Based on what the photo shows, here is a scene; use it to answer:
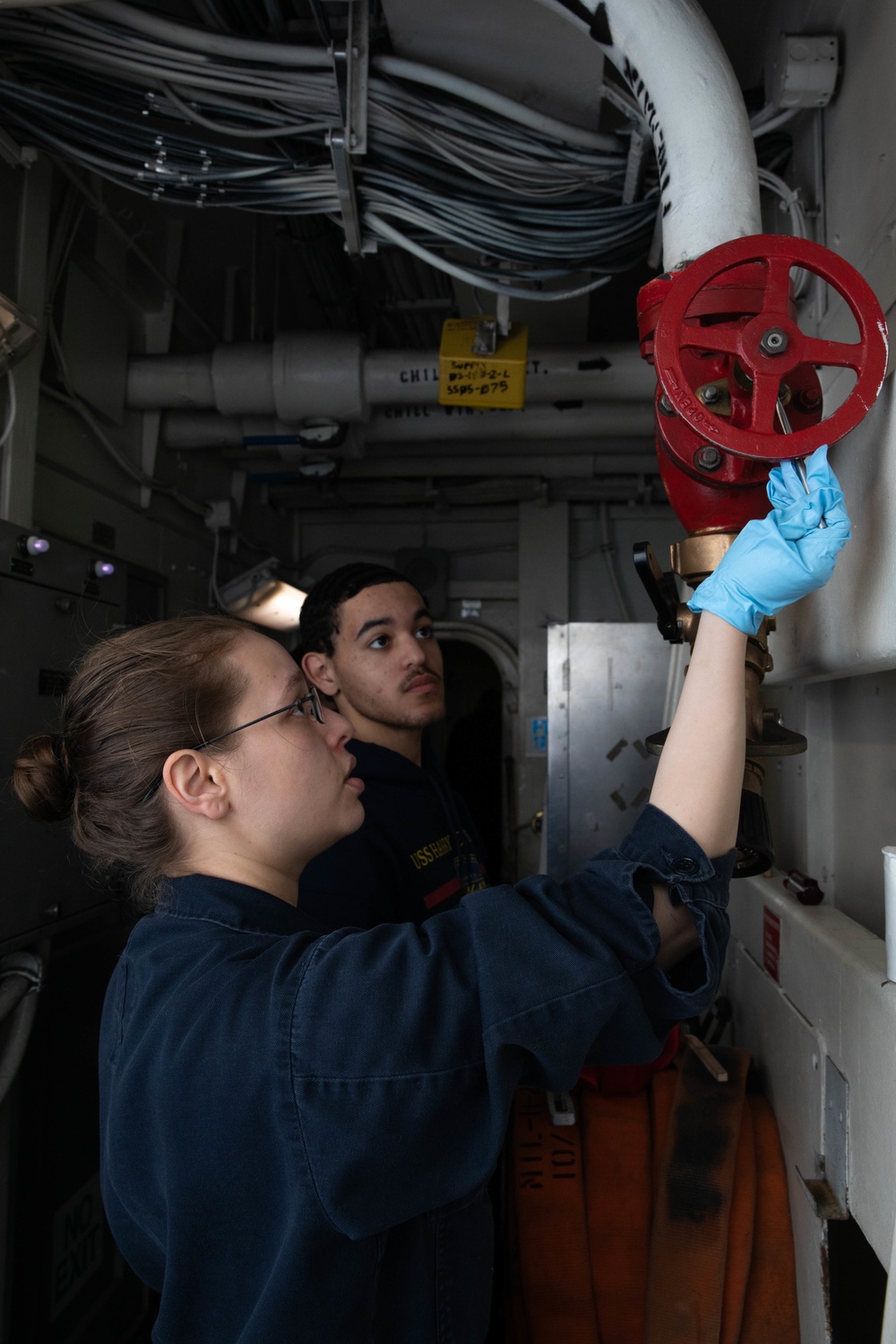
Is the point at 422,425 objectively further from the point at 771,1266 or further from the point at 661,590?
the point at 771,1266

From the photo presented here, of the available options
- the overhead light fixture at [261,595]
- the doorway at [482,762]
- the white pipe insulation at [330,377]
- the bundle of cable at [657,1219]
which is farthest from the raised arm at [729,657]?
the doorway at [482,762]

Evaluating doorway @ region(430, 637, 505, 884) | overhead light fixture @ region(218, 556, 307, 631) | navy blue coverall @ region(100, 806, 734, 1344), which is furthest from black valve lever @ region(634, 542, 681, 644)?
doorway @ region(430, 637, 505, 884)

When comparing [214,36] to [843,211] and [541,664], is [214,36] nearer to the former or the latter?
[843,211]

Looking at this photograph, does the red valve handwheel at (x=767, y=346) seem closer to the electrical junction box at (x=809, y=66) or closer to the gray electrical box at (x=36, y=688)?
the electrical junction box at (x=809, y=66)

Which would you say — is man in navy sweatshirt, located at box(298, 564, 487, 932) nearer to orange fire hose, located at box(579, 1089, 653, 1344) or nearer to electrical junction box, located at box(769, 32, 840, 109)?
orange fire hose, located at box(579, 1089, 653, 1344)

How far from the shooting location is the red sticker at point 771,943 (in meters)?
1.59

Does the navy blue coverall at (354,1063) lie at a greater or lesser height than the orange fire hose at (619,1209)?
greater

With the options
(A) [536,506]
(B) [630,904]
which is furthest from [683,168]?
(A) [536,506]

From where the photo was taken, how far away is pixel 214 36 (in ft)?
5.20

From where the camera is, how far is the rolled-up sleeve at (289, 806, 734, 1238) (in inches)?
29.3

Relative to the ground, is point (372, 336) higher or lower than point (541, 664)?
higher

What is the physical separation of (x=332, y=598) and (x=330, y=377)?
0.89 meters

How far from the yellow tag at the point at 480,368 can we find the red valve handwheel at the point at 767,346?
1318 millimetres

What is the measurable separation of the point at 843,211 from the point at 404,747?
1.37 meters
